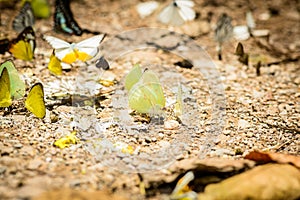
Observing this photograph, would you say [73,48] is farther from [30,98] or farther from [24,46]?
[30,98]

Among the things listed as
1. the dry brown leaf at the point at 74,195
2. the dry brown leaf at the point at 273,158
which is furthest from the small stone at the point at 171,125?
the dry brown leaf at the point at 74,195

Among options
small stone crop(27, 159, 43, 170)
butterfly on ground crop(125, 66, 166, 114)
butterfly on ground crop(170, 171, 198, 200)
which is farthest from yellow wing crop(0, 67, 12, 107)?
butterfly on ground crop(170, 171, 198, 200)

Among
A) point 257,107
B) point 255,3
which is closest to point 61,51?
point 257,107

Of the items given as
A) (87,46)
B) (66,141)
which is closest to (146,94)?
(66,141)

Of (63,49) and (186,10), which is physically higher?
(186,10)

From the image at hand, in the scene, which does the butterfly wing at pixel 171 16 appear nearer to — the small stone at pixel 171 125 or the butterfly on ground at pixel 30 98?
the small stone at pixel 171 125

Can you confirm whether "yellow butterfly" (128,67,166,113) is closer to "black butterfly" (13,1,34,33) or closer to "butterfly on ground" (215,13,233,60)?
"butterfly on ground" (215,13,233,60)
